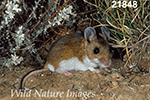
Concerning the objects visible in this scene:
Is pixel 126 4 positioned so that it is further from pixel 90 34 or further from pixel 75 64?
pixel 75 64

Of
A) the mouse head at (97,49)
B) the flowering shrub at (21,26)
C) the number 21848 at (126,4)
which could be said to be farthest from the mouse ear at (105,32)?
the flowering shrub at (21,26)

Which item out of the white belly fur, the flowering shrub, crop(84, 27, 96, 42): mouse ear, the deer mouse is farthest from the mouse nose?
the flowering shrub

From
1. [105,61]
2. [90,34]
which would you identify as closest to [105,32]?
[90,34]

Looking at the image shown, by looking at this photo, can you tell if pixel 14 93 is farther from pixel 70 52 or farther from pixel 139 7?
pixel 139 7

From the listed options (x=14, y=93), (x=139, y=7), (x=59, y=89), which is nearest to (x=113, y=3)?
(x=139, y=7)

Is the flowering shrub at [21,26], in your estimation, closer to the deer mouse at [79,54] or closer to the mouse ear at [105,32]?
the deer mouse at [79,54]

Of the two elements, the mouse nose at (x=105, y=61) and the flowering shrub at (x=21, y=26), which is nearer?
the flowering shrub at (x=21, y=26)
